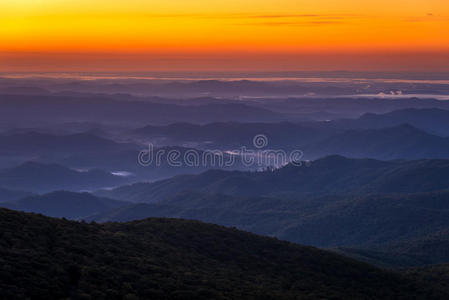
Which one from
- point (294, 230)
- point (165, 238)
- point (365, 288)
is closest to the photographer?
point (365, 288)

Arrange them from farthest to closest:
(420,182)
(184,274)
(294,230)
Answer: (420,182)
(294,230)
(184,274)

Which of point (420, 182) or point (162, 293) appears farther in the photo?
point (420, 182)

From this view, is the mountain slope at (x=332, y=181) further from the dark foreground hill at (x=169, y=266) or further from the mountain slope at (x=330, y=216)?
the dark foreground hill at (x=169, y=266)

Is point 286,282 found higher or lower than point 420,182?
lower

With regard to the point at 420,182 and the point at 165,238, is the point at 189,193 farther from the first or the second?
the point at 165,238

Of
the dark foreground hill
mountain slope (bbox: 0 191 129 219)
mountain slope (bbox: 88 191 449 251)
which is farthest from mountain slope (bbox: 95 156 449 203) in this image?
the dark foreground hill

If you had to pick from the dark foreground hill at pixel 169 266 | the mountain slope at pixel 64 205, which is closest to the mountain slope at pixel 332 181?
the mountain slope at pixel 64 205

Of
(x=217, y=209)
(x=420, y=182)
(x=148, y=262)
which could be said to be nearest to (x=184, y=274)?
(x=148, y=262)
